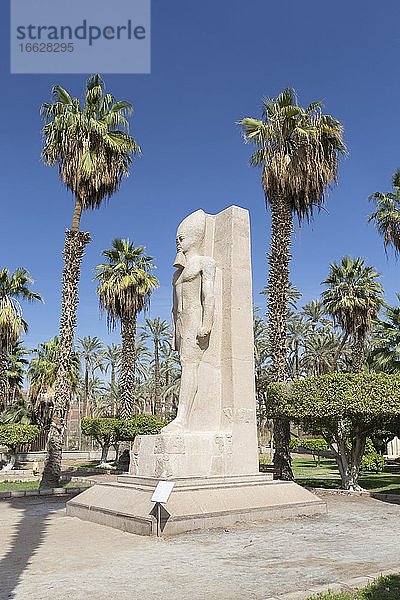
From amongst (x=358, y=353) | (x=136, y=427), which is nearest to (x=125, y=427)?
(x=136, y=427)

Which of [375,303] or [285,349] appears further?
[375,303]

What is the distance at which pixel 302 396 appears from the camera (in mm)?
15242

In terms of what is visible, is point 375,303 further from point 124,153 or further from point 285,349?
point 124,153

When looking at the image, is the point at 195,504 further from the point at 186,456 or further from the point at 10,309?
the point at 10,309

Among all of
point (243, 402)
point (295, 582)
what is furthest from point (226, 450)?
point (295, 582)

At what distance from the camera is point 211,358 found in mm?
10781

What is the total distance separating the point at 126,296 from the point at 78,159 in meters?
9.80

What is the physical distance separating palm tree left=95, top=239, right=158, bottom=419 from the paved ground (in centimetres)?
1686

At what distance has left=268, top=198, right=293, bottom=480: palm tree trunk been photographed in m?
17.0

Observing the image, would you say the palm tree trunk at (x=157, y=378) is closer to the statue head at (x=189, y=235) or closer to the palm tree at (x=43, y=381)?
the palm tree at (x=43, y=381)

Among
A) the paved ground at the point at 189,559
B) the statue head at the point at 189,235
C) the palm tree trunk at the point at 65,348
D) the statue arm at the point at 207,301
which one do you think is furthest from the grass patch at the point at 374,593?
the palm tree trunk at the point at 65,348

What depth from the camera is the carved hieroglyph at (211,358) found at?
9.84m

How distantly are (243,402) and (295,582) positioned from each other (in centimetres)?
517

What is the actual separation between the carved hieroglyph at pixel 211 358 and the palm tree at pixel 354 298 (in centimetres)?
1710
